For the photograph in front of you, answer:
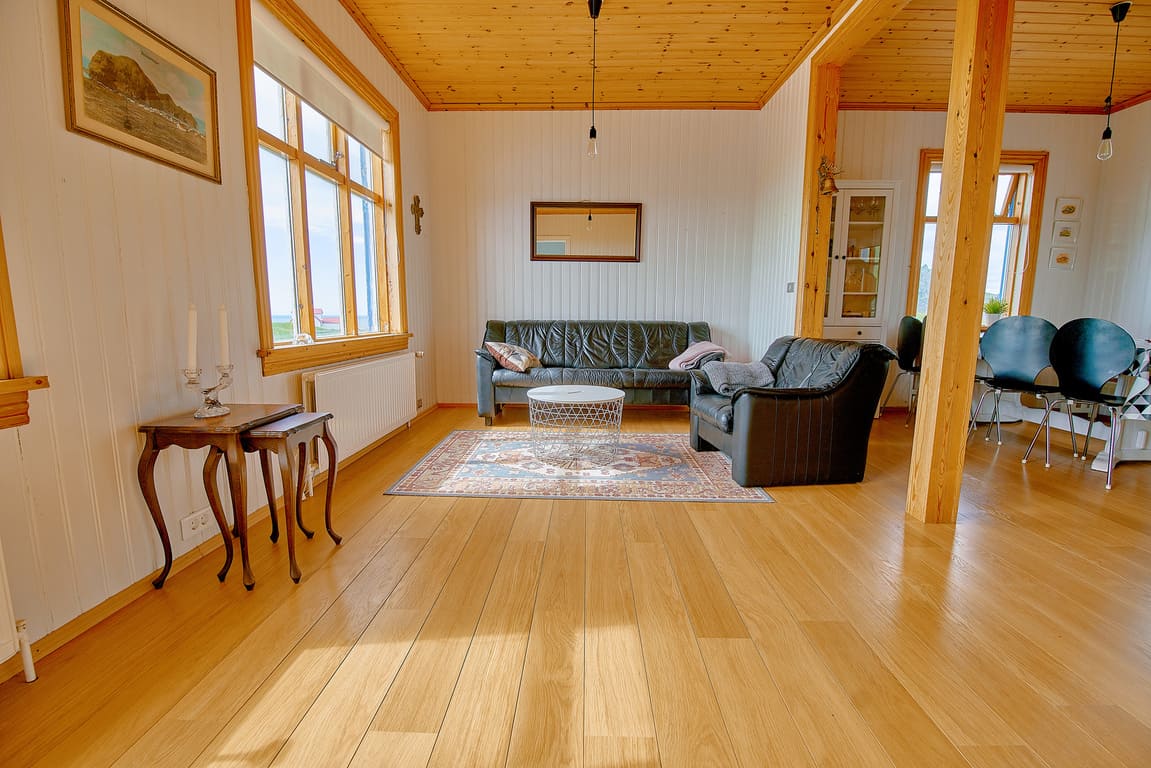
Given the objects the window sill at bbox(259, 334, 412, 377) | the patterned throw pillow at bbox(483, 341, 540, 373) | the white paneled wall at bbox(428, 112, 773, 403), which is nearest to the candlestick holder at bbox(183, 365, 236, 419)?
the window sill at bbox(259, 334, 412, 377)

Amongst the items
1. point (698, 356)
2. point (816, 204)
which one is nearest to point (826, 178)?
point (816, 204)

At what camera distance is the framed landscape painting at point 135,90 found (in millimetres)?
1482

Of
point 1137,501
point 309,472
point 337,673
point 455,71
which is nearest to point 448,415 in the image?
point 309,472

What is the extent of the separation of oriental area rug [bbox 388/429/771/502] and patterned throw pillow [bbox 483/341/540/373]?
739mm

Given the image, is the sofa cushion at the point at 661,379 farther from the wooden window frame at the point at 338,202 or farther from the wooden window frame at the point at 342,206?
the wooden window frame at the point at 338,202

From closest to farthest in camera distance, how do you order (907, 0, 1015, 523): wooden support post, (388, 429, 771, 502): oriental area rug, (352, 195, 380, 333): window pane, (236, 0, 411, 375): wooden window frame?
(907, 0, 1015, 523): wooden support post < (236, 0, 411, 375): wooden window frame < (388, 429, 771, 502): oriental area rug < (352, 195, 380, 333): window pane

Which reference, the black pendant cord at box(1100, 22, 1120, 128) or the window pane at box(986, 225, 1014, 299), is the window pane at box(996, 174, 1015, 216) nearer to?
the window pane at box(986, 225, 1014, 299)

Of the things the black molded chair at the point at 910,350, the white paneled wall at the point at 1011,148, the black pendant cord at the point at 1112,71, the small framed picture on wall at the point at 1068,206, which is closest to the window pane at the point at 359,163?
the black pendant cord at the point at 1112,71

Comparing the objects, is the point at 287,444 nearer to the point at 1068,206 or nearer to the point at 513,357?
the point at 513,357

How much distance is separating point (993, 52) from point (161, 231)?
11.4 ft

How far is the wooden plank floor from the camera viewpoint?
1.14 m

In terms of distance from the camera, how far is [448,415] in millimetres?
4801

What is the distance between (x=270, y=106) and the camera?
2.66m

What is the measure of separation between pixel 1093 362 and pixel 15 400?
522 centimetres
